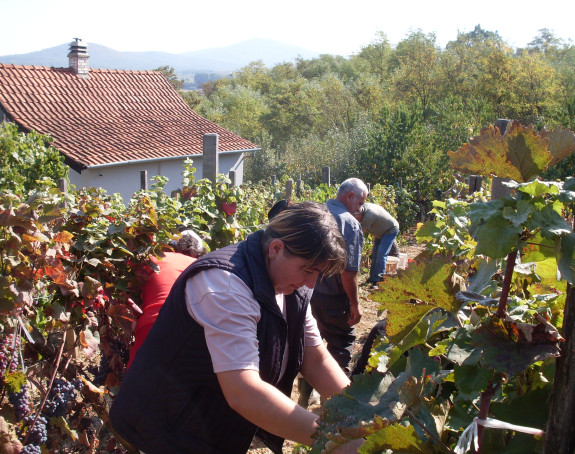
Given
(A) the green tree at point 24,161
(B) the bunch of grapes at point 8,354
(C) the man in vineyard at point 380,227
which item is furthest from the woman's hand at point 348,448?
(A) the green tree at point 24,161

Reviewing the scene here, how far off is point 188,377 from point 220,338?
9.9 inches

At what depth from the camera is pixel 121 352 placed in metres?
3.30

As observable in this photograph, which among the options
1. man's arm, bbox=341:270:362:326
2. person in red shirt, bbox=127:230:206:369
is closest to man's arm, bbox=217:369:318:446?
person in red shirt, bbox=127:230:206:369

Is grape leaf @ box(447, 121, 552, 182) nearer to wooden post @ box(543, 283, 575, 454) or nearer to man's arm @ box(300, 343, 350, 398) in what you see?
wooden post @ box(543, 283, 575, 454)

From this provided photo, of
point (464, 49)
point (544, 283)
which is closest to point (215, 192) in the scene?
→ point (544, 283)

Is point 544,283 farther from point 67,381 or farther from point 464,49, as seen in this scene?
point 464,49

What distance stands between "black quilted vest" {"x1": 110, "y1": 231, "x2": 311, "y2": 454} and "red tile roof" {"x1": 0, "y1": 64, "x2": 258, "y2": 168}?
15945mm

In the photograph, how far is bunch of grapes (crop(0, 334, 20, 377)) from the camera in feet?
8.04

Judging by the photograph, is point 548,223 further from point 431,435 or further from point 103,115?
point 103,115

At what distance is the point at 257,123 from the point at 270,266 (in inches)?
1765

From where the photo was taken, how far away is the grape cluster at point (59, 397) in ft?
9.11

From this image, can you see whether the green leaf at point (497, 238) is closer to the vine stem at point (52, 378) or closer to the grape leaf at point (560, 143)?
the grape leaf at point (560, 143)

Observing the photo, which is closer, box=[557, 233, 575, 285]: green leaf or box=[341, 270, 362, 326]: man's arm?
box=[557, 233, 575, 285]: green leaf

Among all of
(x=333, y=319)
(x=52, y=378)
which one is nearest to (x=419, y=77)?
(x=333, y=319)
